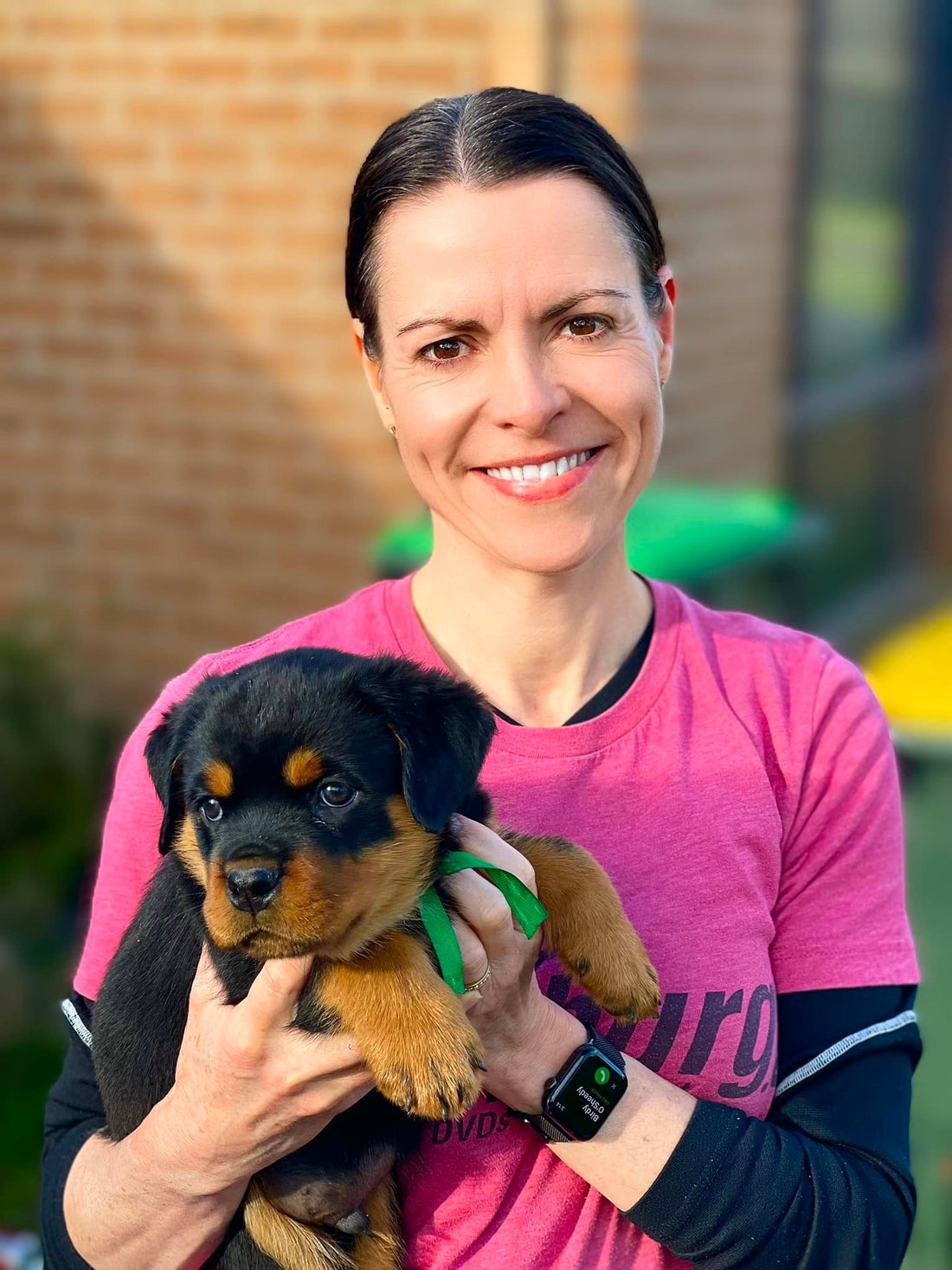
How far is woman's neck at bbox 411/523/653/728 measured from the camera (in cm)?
224

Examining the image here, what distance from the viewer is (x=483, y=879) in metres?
1.92

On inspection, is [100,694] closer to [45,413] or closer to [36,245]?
[45,413]

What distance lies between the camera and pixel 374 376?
7.61 feet

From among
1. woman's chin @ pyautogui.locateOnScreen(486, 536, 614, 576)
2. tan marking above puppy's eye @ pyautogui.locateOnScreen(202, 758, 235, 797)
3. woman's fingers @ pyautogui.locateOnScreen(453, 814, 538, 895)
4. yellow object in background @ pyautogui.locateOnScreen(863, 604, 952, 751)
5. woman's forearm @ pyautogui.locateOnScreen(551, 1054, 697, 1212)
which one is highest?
woman's chin @ pyautogui.locateOnScreen(486, 536, 614, 576)

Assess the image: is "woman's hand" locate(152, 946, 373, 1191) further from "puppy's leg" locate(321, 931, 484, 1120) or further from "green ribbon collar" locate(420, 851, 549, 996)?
"green ribbon collar" locate(420, 851, 549, 996)

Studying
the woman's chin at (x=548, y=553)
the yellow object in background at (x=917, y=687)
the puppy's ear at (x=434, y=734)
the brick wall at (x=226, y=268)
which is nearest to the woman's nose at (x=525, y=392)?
the woman's chin at (x=548, y=553)

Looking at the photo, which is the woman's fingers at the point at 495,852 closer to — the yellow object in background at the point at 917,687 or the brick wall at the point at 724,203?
the yellow object in background at the point at 917,687

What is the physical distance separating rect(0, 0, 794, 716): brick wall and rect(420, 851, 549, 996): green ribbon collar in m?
4.77

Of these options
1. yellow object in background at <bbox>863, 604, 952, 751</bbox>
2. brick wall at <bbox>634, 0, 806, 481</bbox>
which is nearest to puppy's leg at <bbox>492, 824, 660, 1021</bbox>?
yellow object in background at <bbox>863, 604, 952, 751</bbox>

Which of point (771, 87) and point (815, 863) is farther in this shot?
point (771, 87)

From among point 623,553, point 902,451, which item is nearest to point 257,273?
point 623,553

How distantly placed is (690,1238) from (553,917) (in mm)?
439

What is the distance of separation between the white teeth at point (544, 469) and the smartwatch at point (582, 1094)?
0.78 m

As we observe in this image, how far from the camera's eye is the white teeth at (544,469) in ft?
6.97
